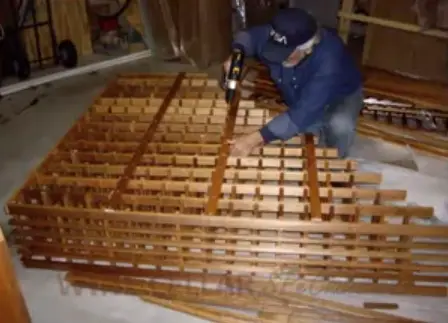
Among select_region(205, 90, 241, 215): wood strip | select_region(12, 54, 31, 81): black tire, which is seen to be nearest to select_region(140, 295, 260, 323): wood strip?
select_region(205, 90, 241, 215): wood strip

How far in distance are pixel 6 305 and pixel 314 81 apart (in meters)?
1.48

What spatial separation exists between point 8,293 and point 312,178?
4.03 ft

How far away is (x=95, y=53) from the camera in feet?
13.6

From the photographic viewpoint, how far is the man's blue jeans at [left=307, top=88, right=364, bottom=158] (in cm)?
234

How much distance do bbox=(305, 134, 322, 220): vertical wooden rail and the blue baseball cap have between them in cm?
36

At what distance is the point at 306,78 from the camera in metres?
2.20

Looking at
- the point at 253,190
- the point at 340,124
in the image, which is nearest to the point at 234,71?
the point at 340,124

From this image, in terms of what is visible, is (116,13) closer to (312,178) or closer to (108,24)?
(108,24)

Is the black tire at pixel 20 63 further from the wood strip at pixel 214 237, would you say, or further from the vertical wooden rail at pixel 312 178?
the vertical wooden rail at pixel 312 178

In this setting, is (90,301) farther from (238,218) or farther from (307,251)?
A: (307,251)

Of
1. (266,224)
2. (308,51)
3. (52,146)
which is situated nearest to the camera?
(266,224)

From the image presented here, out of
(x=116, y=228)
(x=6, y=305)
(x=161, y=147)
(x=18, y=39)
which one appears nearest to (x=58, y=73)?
(x=18, y=39)

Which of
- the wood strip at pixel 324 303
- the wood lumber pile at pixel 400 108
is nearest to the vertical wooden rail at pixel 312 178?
the wood strip at pixel 324 303

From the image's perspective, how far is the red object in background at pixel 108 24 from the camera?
4180mm
